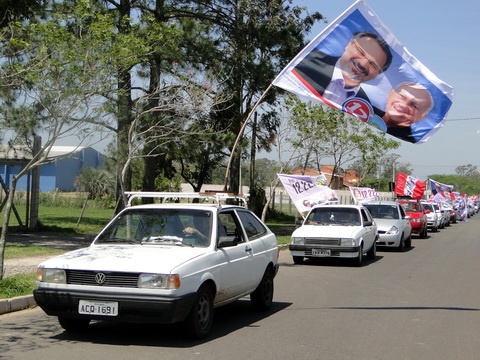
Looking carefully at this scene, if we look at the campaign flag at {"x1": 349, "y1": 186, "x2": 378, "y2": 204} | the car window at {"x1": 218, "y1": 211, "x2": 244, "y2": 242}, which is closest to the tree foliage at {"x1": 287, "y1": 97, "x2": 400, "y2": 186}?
the campaign flag at {"x1": 349, "y1": 186, "x2": 378, "y2": 204}

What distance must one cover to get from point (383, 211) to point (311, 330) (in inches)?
580

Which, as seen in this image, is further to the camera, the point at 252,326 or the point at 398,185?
the point at 398,185

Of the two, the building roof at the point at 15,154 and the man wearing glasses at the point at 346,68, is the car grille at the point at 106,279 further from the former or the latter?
the building roof at the point at 15,154

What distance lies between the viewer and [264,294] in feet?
33.3

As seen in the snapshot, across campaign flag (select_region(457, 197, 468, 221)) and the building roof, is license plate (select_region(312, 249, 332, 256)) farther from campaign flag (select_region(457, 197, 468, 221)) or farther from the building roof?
campaign flag (select_region(457, 197, 468, 221))

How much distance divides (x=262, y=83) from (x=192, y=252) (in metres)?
16.7

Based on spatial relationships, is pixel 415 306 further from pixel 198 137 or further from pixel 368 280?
pixel 198 137

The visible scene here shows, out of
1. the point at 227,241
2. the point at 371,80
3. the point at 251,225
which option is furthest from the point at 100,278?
the point at 371,80

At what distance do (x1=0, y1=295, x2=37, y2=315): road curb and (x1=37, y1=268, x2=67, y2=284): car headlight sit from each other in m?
2.18

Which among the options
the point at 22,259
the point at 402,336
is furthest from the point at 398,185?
the point at 402,336

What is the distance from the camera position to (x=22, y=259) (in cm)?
1520

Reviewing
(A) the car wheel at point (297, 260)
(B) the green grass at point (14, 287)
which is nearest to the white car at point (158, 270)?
(B) the green grass at point (14, 287)

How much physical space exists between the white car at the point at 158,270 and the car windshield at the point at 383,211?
45.0 feet

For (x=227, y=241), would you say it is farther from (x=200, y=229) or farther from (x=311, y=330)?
(x=311, y=330)
